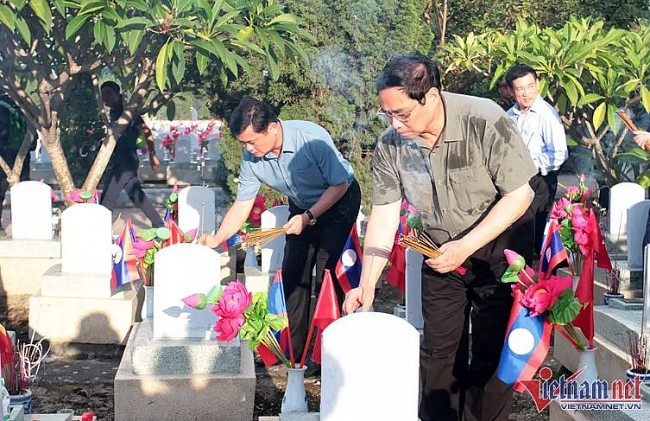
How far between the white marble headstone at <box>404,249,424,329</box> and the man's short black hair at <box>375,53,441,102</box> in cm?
232

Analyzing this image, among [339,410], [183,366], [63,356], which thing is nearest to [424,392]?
[339,410]

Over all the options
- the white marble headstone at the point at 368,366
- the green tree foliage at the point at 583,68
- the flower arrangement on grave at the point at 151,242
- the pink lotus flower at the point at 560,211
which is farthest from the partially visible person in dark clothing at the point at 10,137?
the white marble headstone at the point at 368,366

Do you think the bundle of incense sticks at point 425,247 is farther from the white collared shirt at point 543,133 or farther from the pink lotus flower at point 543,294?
the white collared shirt at point 543,133

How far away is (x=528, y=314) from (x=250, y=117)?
1.93 metres

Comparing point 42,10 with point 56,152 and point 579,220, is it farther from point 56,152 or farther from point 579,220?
point 579,220

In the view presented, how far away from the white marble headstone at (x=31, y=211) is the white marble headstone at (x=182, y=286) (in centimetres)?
349

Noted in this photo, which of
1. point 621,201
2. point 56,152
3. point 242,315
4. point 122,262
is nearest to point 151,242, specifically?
point 122,262

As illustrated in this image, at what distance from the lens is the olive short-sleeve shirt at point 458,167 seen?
3650 millimetres

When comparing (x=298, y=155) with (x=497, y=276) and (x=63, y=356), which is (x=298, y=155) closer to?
(x=497, y=276)

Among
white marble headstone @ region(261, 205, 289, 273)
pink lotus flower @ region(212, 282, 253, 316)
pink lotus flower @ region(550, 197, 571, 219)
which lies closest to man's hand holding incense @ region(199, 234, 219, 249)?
pink lotus flower @ region(212, 282, 253, 316)

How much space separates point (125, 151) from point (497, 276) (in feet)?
20.9

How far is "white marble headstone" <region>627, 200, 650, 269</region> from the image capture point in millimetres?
6355

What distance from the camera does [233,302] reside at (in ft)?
14.0

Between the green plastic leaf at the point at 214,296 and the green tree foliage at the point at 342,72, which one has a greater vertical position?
the green tree foliage at the point at 342,72
